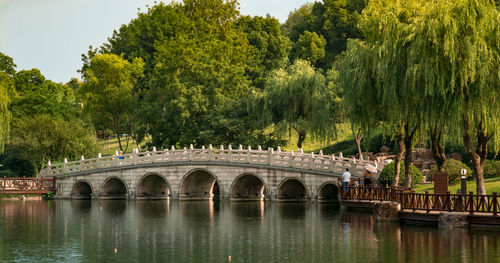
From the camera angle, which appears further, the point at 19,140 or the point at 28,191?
the point at 19,140

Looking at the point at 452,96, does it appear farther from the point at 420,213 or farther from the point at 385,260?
the point at 385,260

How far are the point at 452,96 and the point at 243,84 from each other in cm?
3140

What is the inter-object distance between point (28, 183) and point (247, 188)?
657 inches

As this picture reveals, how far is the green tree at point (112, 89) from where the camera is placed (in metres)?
64.1

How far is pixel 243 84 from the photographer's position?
55.8 metres

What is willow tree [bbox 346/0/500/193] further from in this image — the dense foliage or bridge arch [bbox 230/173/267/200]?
bridge arch [bbox 230/173/267/200]

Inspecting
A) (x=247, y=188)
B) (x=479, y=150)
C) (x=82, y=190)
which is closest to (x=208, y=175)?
(x=247, y=188)

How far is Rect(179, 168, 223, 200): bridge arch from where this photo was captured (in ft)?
155

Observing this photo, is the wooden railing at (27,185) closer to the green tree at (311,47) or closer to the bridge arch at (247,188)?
the bridge arch at (247,188)

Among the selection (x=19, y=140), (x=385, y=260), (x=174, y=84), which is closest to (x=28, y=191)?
(x=19, y=140)

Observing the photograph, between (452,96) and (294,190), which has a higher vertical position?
(452,96)

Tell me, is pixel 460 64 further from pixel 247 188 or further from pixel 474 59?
pixel 247 188

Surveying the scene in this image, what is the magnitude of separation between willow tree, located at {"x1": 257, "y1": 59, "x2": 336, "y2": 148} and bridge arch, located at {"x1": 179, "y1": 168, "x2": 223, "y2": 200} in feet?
20.2

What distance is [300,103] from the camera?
1930 inches
